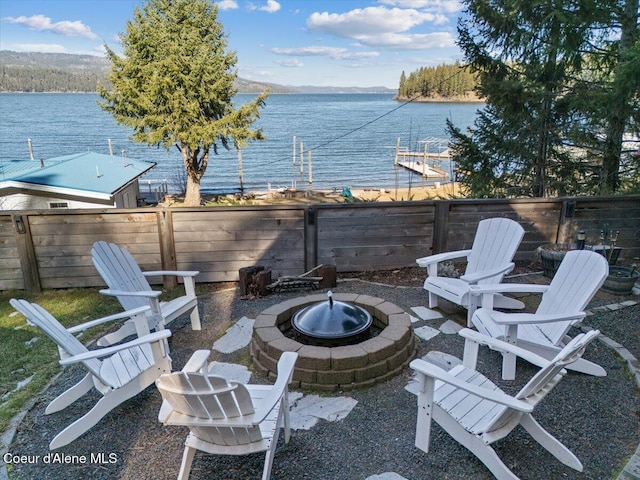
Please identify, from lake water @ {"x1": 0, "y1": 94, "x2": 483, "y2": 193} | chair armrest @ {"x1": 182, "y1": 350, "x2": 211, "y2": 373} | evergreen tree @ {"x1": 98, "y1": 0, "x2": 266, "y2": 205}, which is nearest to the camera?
chair armrest @ {"x1": 182, "y1": 350, "x2": 211, "y2": 373}

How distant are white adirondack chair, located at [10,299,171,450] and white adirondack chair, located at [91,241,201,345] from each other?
391mm

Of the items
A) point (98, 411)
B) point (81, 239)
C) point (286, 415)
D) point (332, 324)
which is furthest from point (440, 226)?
point (81, 239)

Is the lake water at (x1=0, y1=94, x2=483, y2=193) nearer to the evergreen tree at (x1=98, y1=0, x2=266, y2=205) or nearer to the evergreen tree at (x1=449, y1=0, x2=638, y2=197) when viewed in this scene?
the evergreen tree at (x1=98, y1=0, x2=266, y2=205)

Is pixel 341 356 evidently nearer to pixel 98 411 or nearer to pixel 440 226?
pixel 98 411

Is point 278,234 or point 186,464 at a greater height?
point 278,234

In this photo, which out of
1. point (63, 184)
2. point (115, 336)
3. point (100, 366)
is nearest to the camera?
point (100, 366)

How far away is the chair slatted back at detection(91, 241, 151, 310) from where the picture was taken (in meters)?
3.08

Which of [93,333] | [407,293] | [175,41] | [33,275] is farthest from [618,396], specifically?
[175,41]

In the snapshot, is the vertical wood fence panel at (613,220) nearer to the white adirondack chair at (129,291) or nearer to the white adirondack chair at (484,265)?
the white adirondack chair at (484,265)

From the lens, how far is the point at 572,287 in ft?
9.34

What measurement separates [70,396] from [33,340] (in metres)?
1.33

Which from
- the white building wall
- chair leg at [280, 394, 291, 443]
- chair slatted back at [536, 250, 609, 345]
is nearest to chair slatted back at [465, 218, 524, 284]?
chair slatted back at [536, 250, 609, 345]

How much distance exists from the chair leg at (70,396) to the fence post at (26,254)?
255cm

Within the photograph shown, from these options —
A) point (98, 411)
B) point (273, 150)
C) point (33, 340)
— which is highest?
point (98, 411)
